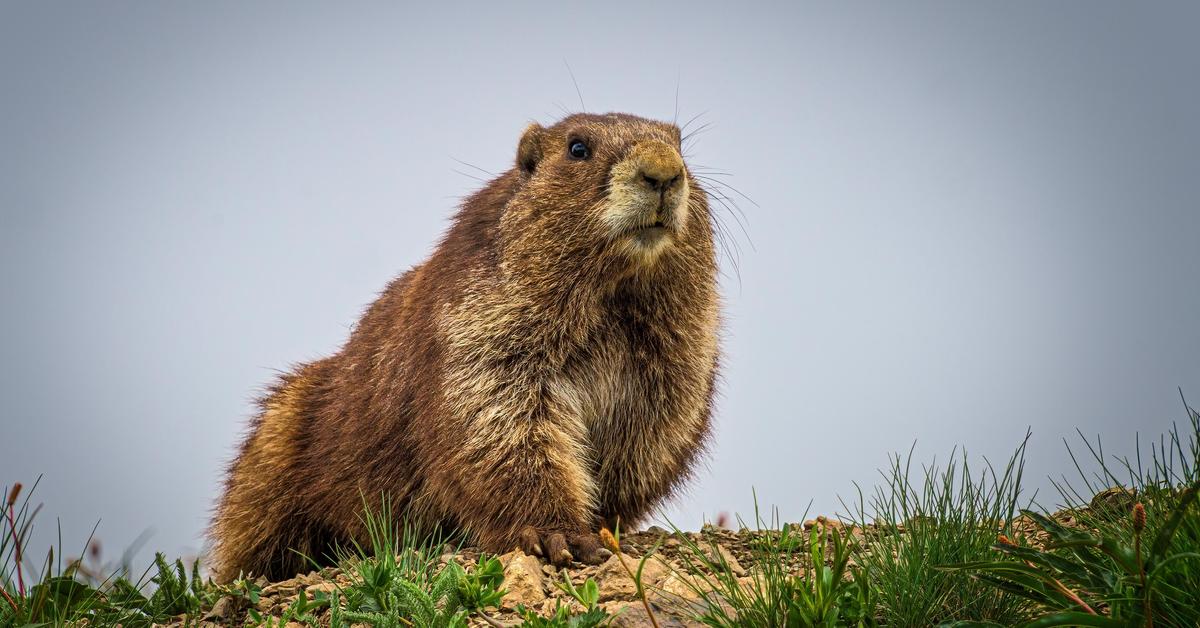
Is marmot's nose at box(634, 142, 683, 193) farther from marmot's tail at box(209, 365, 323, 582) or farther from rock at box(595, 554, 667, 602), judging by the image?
marmot's tail at box(209, 365, 323, 582)

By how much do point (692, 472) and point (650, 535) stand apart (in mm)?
897


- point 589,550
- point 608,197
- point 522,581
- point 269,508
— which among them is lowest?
point 522,581

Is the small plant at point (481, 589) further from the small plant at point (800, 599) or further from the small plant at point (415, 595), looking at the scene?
the small plant at point (800, 599)

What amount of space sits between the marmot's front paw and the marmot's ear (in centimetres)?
230

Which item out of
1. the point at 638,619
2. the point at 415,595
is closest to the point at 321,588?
the point at 415,595

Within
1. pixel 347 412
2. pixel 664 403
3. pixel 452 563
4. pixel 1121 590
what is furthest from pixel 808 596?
pixel 347 412

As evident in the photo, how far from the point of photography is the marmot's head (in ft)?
18.8

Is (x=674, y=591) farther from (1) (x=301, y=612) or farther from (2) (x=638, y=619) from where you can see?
(1) (x=301, y=612)

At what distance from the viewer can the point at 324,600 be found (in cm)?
479

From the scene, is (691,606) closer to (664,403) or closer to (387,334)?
(664,403)

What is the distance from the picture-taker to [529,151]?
652 cm

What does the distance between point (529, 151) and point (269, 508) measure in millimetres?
2916

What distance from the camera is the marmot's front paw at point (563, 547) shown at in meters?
5.19

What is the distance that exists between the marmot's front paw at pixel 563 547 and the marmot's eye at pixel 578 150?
7.15 ft
